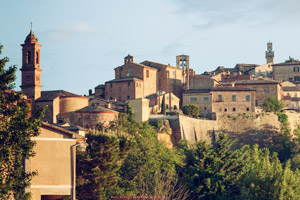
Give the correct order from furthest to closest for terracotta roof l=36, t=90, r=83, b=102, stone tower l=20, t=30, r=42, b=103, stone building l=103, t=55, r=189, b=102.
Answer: stone building l=103, t=55, r=189, b=102 < stone tower l=20, t=30, r=42, b=103 < terracotta roof l=36, t=90, r=83, b=102

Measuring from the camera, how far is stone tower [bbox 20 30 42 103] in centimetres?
7044

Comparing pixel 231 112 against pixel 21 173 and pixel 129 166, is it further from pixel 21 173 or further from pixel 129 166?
pixel 21 173

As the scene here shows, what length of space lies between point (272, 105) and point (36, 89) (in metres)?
33.5

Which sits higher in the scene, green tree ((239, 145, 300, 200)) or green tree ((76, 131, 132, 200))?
green tree ((76, 131, 132, 200))

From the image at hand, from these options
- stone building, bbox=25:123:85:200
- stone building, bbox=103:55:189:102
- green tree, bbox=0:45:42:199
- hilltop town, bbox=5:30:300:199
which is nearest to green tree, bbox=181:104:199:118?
hilltop town, bbox=5:30:300:199

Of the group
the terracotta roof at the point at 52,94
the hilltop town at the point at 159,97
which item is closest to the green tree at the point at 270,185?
the hilltop town at the point at 159,97

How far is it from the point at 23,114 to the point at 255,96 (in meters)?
68.1

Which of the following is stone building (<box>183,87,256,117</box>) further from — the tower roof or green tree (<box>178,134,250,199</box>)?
green tree (<box>178,134,250,199</box>)

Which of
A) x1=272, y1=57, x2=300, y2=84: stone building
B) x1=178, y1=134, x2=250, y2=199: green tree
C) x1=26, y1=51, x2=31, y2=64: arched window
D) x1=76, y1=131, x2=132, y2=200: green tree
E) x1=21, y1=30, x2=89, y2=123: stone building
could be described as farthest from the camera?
x1=272, y1=57, x2=300, y2=84: stone building

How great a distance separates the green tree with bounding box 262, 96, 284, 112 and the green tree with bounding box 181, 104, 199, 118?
11332 millimetres

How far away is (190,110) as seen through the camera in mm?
81500

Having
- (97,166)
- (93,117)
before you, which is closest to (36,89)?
(93,117)

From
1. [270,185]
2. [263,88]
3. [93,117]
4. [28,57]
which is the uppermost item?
[28,57]

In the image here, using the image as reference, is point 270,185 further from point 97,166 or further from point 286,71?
point 286,71
